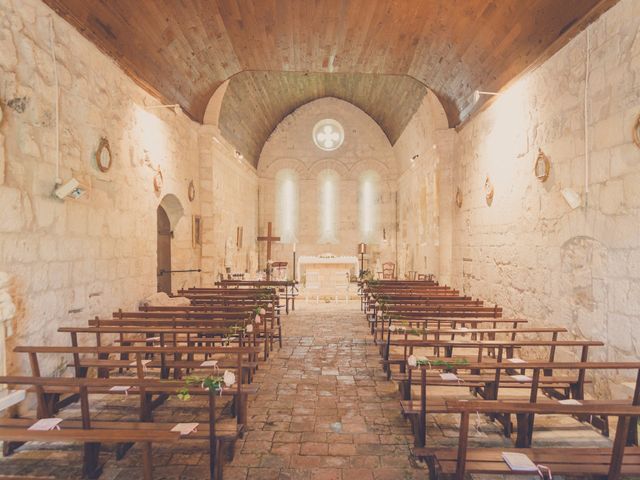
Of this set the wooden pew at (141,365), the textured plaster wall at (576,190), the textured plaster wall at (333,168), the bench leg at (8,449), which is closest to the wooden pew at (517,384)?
the textured plaster wall at (576,190)

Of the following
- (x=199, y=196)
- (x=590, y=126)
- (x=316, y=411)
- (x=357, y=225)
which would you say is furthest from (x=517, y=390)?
(x=357, y=225)

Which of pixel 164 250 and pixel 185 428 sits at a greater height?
pixel 164 250

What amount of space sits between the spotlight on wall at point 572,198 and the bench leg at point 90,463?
5.06m

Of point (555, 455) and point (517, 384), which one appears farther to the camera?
point (517, 384)

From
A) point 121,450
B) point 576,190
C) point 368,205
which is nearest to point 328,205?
point 368,205

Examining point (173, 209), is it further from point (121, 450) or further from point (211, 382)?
point (211, 382)

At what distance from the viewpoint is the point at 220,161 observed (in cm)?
1073

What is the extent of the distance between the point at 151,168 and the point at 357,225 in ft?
35.7

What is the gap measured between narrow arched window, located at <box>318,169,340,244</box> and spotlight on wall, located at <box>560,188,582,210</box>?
1250cm

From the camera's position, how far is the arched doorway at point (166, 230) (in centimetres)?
825

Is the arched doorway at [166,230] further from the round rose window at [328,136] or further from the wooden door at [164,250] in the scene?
the round rose window at [328,136]

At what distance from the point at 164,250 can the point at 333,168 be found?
9.88m

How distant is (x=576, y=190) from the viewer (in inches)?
183

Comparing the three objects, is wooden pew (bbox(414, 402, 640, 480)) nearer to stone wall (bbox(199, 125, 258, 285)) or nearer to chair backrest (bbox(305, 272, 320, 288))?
stone wall (bbox(199, 125, 258, 285))
